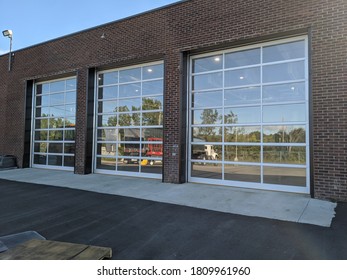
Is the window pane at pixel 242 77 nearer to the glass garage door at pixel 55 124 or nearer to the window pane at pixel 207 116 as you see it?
the window pane at pixel 207 116

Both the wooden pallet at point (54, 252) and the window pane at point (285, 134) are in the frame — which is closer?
the wooden pallet at point (54, 252)

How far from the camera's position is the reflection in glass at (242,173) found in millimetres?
8695

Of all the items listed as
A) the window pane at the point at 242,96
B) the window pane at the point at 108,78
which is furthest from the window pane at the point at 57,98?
the window pane at the point at 242,96

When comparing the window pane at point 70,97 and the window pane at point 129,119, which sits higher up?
the window pane at point 70,97

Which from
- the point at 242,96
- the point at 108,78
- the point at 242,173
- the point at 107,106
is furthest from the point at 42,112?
the point at 242,173

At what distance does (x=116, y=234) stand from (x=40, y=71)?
12.2 meters

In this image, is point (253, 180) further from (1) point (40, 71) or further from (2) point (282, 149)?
(1) point (40, 71)

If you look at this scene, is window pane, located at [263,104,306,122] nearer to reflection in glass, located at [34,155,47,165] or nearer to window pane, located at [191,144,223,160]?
window pane, located at [191,144,223,160]

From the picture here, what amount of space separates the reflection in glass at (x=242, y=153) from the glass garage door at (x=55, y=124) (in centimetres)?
772

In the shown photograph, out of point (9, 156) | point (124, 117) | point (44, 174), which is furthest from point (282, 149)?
point (9, 156)

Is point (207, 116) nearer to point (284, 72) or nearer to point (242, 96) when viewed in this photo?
point (242, 96)

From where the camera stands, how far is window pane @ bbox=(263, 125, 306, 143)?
8.08 m

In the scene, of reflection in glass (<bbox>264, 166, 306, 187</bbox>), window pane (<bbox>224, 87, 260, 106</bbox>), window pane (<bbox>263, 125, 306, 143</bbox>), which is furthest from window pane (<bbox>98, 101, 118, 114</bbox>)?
reflection in glass (<bbox>264, 166, 306, 187</bbox>)

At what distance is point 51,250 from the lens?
388 centimetres
